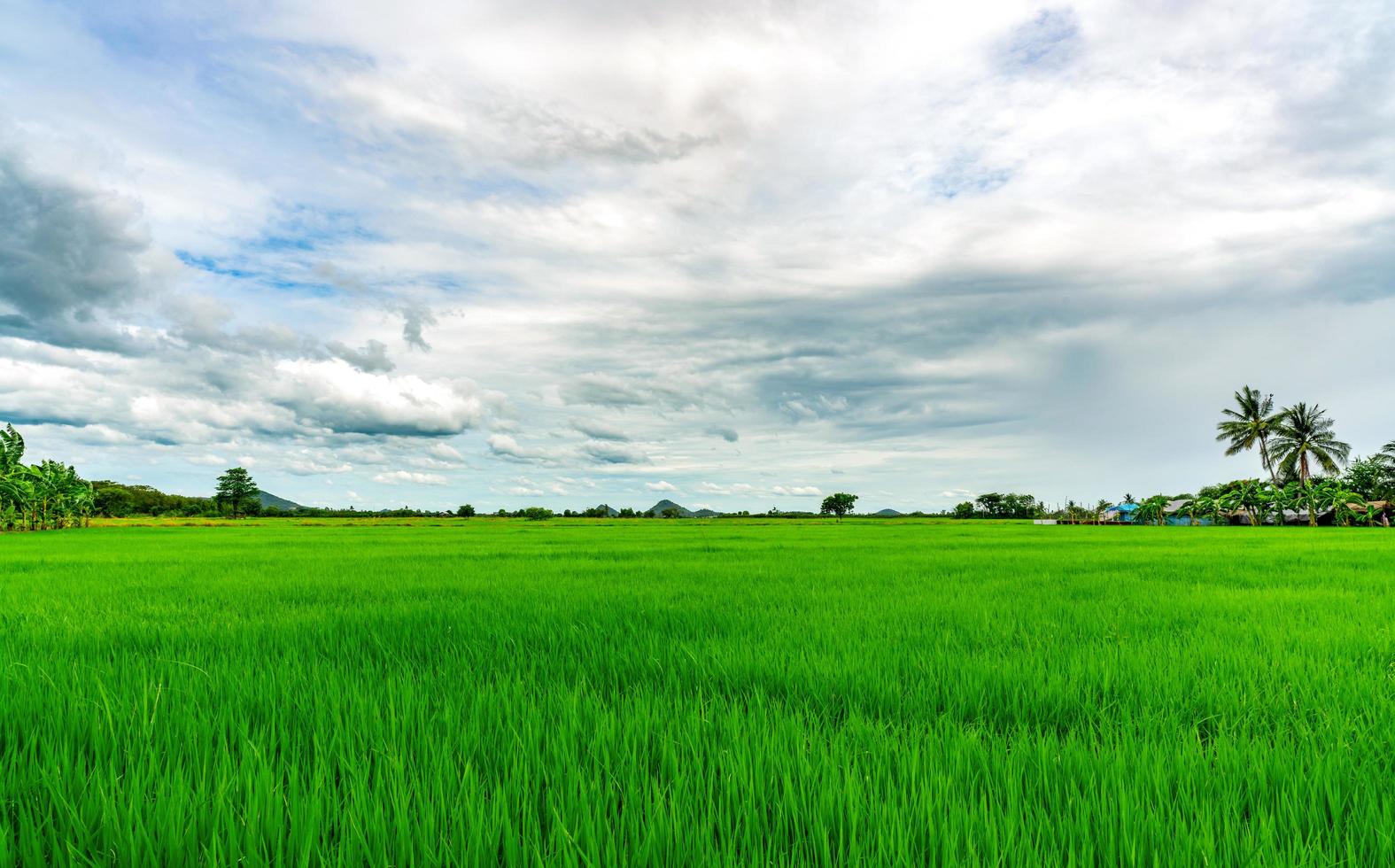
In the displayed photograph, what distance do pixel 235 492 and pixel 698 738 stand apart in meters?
111

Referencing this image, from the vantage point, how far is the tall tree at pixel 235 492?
8984 centimetres

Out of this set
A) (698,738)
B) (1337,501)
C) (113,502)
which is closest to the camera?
(698,738)

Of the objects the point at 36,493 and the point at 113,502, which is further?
the point at 113,502

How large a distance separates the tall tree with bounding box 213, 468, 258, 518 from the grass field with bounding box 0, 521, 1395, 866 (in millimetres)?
103474

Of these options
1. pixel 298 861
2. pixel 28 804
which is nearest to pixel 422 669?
pixel 28 804

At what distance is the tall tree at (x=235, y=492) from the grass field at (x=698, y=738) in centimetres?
10347

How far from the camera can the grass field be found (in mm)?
1562

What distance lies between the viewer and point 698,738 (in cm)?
220

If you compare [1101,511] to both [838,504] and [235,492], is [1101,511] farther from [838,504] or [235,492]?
[235,492]

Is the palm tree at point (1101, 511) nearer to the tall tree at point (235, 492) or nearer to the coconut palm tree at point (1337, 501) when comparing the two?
the coconut palm tree at point (1337, 501)

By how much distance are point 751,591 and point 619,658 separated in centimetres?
378

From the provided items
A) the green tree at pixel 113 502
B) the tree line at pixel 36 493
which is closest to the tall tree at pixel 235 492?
the green tree at pixel 113 502

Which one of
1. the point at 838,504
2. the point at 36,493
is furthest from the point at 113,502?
the point at 838,504

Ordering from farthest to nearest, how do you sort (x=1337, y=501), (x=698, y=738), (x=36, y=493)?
(x=1337, y=501)
(x=36, y=493)
(x=698, y=738)
